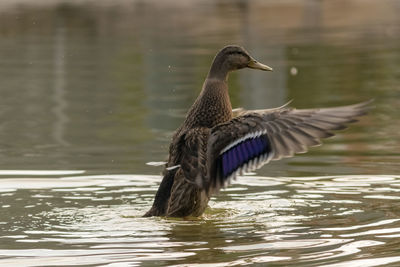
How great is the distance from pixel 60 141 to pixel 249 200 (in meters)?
3.84

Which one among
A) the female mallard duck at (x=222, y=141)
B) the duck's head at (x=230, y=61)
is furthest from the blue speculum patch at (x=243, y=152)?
the duck's head at (x=230, y=61)

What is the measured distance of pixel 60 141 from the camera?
12.8m

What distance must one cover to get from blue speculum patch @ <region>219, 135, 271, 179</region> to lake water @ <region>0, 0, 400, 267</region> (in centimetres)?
40

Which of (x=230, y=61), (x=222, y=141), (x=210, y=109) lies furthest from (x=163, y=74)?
(x=222, y=141)

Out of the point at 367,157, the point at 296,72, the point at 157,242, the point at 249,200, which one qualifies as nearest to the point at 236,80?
the point at 296,72

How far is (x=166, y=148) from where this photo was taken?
12125 mm

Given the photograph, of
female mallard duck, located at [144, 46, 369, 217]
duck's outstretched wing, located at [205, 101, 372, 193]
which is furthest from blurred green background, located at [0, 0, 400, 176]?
duck's outstretched wing, located at [205, 101, 372, 193]

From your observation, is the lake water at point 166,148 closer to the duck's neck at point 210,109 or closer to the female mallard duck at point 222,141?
the female mallard duck at point 222,141

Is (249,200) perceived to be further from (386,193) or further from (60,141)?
(60,141)

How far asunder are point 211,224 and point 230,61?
1.58 m

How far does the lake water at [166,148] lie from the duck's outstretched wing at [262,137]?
39 centimetres

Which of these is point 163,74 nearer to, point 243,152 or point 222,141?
point 222,141

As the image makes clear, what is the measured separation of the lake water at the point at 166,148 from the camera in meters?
7.73

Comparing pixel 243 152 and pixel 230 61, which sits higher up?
pixel 230 61
